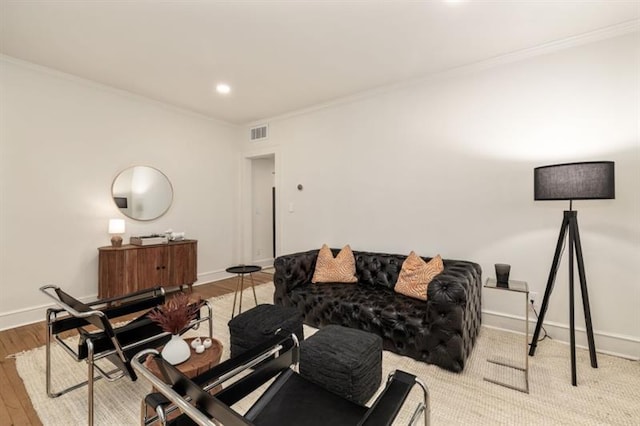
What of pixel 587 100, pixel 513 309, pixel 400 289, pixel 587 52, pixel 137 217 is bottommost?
pixel 513 309

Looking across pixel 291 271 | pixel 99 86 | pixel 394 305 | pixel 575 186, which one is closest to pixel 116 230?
pixel 99 86

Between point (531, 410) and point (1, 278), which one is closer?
point (531, 410)

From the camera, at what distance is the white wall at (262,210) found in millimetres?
5836

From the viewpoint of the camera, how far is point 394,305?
2.65m

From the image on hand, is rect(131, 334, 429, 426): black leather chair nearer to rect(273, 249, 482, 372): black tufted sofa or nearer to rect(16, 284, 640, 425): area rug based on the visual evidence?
rect(16, 284, 640, 425): area rug

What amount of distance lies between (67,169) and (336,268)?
3460 millimetres

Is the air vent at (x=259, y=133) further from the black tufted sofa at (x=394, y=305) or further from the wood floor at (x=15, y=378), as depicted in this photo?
the wood floor at (x=15, y=378)

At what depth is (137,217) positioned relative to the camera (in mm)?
4172

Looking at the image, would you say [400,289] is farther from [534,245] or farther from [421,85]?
[421,85]

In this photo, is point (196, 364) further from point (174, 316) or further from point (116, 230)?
point (116, 230)

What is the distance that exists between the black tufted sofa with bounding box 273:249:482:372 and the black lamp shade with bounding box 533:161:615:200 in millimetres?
941

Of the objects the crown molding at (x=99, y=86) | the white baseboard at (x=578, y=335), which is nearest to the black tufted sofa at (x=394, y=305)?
the white baseboard at (x=578, y=335)

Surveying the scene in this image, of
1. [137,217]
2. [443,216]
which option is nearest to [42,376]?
[137,217]

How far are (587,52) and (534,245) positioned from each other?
1820 millimetres
